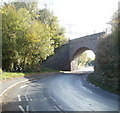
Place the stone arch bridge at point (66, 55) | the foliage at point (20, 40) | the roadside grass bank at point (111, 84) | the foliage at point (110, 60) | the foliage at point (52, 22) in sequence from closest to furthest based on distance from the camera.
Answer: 1. the roadside grass bank at point (111, 84)
2. the foliage at point (110, 60)
3. the foliage at point (20, 40)
4. the stone arch bridge at point (66, 55)
5. the foliage at point (52, 22)

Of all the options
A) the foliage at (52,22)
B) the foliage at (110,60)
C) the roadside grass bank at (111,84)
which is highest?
the foliage at (52,22)

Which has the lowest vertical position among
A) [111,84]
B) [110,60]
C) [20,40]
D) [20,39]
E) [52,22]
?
[111,84]

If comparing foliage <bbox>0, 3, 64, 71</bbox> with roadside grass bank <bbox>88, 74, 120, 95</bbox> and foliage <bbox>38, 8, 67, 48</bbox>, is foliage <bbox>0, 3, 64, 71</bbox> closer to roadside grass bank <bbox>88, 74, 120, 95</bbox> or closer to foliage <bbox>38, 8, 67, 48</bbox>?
foliage <bbox>38, 8, 67, 48</bbox>

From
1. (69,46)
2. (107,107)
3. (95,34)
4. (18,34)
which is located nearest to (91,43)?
(95,34)

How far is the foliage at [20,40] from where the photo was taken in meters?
27.3

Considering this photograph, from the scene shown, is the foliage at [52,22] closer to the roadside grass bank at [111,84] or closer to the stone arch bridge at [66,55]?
the stone arch bridge at [66,55]

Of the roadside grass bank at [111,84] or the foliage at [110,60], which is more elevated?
the foliage at [110,60]

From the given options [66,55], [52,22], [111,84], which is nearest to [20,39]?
[111,84]

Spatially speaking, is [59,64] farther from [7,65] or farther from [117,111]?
[117,111]

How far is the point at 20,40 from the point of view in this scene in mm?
28828

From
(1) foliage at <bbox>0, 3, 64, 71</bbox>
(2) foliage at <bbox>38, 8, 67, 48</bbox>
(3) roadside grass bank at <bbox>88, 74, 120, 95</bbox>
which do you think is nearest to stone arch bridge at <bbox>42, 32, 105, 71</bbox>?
(2) foliage at <bbox>38, 8, 67, 48</bbox>

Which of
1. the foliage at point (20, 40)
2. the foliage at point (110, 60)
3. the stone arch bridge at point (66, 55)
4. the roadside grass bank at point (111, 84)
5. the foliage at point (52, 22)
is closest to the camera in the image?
the roadside grass bank at point (111, 84)

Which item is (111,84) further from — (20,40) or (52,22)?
(52,22)

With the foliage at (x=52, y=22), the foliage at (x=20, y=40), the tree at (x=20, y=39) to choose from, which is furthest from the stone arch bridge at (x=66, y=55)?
the tree at (x=20, y=39)
